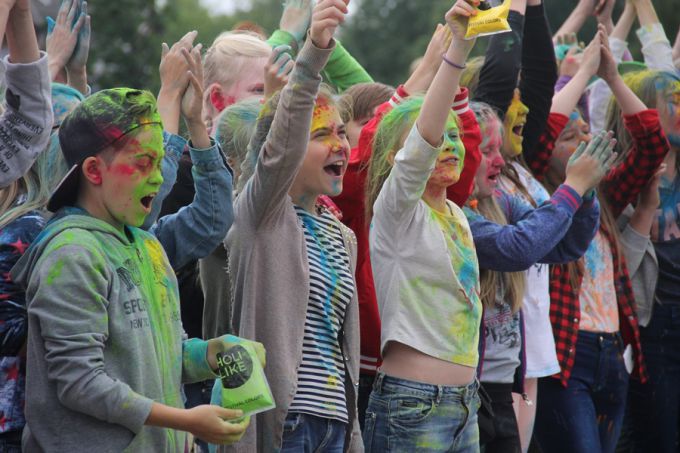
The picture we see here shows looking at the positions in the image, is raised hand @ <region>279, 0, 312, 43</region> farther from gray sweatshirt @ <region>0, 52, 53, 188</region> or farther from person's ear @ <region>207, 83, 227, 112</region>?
gray sweatshirt @ <region>0, 52, 53, 188</region>

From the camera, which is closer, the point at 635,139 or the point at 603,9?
the point at 635,139

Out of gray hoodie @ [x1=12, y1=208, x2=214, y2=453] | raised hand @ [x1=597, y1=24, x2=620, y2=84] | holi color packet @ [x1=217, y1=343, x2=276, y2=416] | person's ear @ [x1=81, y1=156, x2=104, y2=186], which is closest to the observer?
gray hoodie @ [x1=12, y1=208, x2=214, y2=453]

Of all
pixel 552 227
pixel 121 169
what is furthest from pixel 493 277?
pixel 121 169

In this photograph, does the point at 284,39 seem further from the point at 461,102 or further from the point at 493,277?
the point at 493,277

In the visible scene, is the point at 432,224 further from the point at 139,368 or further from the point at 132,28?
the point at 132,28

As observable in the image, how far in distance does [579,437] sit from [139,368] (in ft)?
8.87

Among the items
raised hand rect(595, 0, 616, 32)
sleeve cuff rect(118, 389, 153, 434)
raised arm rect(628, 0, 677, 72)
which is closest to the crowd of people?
sleeve cuff rect(118, 389, 153, 434)

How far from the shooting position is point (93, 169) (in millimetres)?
2895

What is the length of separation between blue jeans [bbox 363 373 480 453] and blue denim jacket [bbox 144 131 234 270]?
0.88m

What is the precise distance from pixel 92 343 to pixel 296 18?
2805 mm

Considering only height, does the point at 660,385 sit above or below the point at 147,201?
below

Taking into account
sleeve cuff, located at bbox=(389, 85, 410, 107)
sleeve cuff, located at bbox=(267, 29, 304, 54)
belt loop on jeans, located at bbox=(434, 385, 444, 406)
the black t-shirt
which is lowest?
the black t-shirt

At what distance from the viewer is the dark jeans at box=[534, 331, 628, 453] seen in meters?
4.90

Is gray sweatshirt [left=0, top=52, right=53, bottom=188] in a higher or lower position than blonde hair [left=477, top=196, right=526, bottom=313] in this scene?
higher
